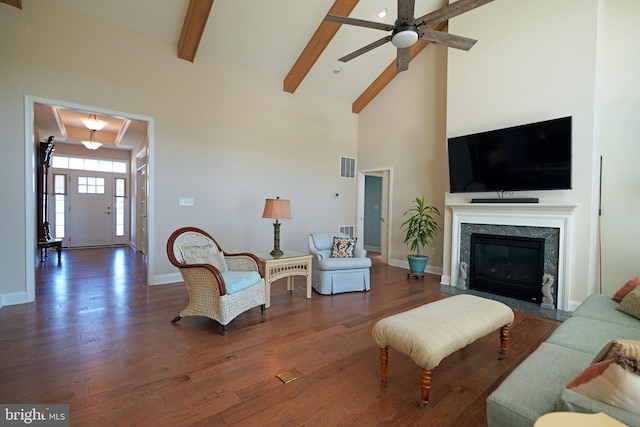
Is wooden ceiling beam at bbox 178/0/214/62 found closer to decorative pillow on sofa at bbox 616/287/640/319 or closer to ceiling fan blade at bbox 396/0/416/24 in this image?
ceiling fan blade at bbox 396/0/416/24

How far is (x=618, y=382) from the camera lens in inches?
38.3

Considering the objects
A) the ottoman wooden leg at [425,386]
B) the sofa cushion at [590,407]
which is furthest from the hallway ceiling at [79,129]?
the sofa cushion at [590,407]

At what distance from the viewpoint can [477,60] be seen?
423cm

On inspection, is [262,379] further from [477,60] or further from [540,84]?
[477,60]

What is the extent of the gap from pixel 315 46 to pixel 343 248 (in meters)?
3.46

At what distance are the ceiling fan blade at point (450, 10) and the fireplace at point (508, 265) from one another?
2878mm

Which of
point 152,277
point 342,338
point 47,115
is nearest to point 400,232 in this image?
point 342,338

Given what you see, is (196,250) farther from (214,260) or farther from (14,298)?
(14,298)

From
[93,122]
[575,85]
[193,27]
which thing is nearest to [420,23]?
[575,85]

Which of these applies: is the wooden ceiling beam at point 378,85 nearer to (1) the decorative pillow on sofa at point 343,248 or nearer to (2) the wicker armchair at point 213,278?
(1) the decorative pillow on sofa at point 343,248

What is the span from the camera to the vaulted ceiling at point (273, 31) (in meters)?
3.95

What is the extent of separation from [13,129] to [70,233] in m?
5.62

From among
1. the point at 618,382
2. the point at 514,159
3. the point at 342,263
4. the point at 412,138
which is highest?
the point at 412,138

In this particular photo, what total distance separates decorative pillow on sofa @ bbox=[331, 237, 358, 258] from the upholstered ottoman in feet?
7.00
